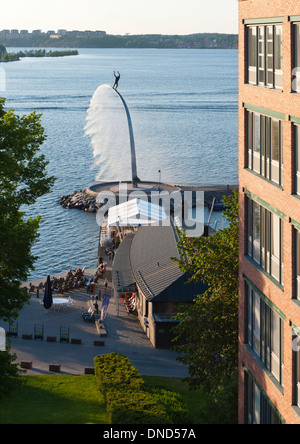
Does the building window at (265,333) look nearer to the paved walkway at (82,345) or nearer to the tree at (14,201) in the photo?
the tree at (14,201)

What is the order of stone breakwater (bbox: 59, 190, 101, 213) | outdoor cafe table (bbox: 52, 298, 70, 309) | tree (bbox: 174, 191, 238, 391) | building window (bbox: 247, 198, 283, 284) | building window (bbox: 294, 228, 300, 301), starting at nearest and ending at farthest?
building window (bbox: 294, 228, 300, 301) → building window (bbox: 247, 198, 283, 284) → tree (bbox: 174, 191, 238, 391) → outdoor cafe table (bbox: 52, 298, 70, 309) → stone breakwater (bbox: 59, 190, 101, 213)

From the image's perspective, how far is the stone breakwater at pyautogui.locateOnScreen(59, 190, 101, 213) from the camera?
9706 centimetres

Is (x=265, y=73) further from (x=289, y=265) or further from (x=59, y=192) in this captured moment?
(x=59, y=192)

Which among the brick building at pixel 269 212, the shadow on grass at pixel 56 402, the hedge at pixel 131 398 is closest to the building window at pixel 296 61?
the brick building at pixel 269 212

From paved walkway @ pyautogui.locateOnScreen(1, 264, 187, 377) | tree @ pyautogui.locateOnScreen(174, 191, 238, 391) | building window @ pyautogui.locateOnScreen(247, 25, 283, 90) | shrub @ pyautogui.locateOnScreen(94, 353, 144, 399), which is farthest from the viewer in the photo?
paved walkway @ pyautogui.locateOnScreen(1, 264, 187, 377)

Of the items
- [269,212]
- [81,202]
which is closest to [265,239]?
[269,212]

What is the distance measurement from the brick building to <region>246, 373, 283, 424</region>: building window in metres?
0.03

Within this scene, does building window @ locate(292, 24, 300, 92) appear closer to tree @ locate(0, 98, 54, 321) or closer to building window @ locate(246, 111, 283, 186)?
building window @ locate(246, 111, 283, 186)

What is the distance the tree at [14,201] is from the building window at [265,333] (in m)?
8.95

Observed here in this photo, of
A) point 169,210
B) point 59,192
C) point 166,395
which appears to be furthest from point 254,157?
point 59,192

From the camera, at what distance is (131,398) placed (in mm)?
28641

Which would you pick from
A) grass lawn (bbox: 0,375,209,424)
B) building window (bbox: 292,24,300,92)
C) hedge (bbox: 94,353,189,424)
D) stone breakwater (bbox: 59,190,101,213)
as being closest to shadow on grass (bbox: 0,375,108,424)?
grass lawn (bbox: 0,375,209,424)

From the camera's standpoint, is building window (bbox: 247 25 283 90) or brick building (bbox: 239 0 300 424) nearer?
brick building (bbox: 239 0 300 424)

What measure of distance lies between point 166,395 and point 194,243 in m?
6.48
